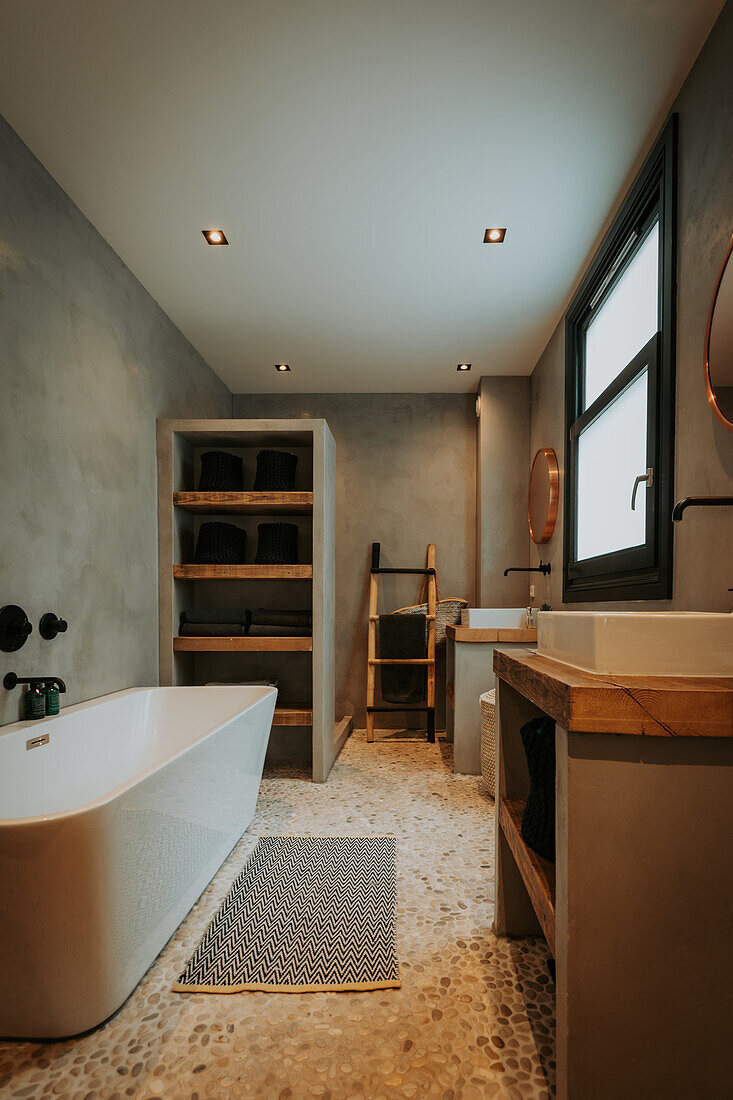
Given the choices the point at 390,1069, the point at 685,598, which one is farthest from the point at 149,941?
the point at 685,598

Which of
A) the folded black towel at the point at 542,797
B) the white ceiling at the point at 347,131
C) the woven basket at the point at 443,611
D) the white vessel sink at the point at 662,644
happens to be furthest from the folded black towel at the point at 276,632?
the white vessel sink at the point at 662,644

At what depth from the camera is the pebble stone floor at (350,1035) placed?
1187mm

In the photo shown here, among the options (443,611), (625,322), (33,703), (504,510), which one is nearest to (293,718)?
(443,611)

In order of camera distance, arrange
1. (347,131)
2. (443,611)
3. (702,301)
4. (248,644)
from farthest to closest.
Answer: (443,611)
(248,644)
(347,131)
(702,301)

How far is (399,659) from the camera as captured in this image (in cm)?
393

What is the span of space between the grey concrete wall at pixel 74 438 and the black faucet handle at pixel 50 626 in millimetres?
28

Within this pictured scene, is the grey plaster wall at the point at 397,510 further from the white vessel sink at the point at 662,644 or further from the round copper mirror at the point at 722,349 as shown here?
the white vessel sink at the point at 662,644

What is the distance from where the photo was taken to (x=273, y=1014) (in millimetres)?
1391

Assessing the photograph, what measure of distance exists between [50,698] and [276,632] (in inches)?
52.3

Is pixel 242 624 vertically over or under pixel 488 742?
over

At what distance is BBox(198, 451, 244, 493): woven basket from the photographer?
329 centimetres

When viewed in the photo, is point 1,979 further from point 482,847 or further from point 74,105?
point 74,105

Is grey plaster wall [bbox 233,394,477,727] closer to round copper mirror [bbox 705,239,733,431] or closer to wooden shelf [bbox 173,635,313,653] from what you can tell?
wooden shelf [bbox 173,635,313,653]

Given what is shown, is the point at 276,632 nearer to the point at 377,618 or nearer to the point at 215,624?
the point at 215,624
